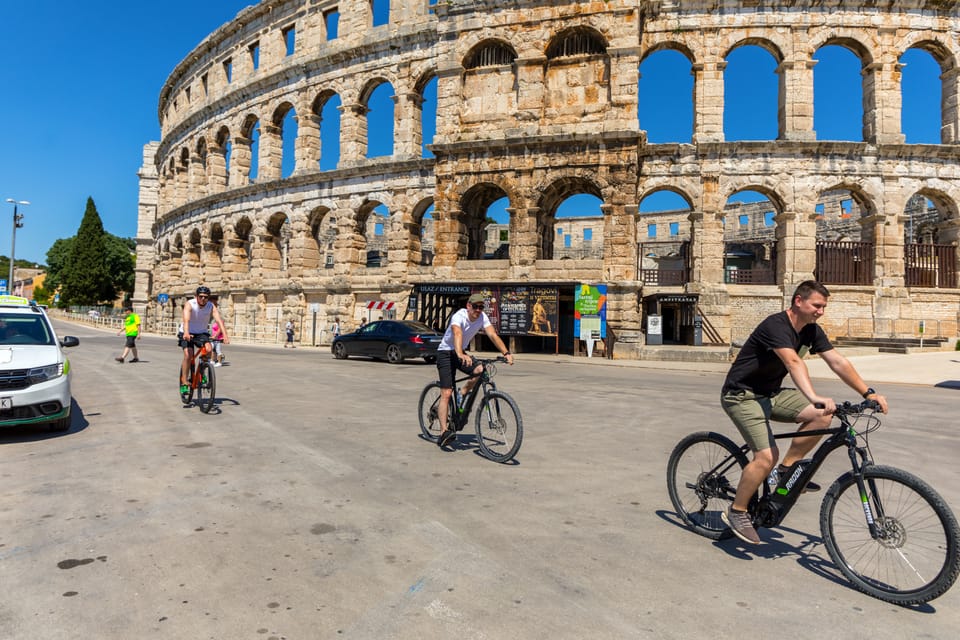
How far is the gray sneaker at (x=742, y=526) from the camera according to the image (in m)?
3.64

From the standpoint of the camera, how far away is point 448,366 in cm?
648

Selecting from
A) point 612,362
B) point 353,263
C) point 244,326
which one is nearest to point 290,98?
point 353,263

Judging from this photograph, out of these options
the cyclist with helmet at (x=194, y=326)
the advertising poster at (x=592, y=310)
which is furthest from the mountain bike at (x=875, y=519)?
the advertising poster at (x=592, y=310)

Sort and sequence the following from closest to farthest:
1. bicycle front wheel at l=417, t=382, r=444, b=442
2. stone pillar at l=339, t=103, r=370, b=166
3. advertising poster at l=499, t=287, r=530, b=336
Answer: bicycle front wheel at l=417, t=382, r=444, b=442 → advertising poster at l=499, t=287, r=530, b=336 → stone pillar at l=339, t=103, r=370, b=166

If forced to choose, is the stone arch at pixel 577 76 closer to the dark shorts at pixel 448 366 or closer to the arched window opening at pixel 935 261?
the arched window opening at pixel 935 261

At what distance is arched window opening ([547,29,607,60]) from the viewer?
23.5 metres

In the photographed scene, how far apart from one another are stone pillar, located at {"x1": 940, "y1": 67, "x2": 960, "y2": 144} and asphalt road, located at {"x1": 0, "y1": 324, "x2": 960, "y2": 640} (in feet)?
80.5

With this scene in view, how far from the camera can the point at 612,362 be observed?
64.7ft

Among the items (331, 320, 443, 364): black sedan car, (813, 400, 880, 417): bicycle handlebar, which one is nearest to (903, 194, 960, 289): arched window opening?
(331, 320, 443, 364): black sedan car

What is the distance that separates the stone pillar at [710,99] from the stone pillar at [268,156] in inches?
895

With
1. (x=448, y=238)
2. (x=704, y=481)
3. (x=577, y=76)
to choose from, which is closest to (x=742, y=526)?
(x=704, y=481)

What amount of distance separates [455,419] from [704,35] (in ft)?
82.8

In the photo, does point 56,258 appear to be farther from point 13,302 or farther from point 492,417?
point 492,417

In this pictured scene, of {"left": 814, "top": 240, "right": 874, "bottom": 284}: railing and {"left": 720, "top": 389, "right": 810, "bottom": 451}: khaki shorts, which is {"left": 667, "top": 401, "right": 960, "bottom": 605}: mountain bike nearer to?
{"left": 720, "top": 389, "right": 810, "bottom": 451}: khaki shorts
